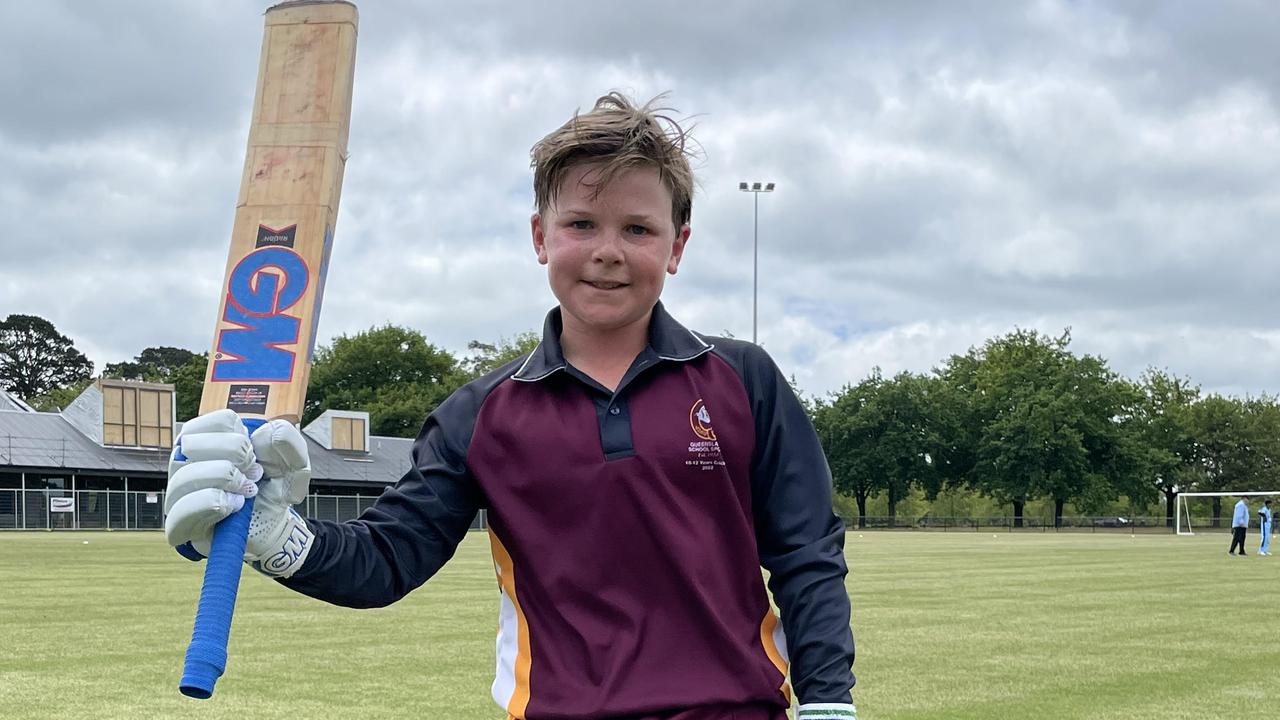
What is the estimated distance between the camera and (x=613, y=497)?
2.60 meters

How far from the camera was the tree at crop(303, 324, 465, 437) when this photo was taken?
256 ft

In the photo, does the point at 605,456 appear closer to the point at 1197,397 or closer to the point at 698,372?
the point at 698,372

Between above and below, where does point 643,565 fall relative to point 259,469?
below

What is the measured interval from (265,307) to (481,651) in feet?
23.4

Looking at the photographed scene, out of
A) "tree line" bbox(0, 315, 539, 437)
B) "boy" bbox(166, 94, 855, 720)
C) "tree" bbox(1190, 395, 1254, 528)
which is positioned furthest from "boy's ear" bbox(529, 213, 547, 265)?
"tree" bbox(1190, 395, 1254, 528)

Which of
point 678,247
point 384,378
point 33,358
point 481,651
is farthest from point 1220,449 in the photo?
point 678,247

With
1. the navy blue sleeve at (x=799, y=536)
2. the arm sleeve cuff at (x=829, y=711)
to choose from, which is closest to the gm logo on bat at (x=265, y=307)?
the navy blue sleeve at (x=799, y=536)

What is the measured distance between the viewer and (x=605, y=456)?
2.63m

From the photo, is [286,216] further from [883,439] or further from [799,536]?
[883,439]

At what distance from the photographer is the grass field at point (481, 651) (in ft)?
24.9

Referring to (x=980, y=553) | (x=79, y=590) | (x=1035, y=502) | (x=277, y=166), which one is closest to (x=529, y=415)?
(x=277, y=166)

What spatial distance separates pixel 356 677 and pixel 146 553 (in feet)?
66.0

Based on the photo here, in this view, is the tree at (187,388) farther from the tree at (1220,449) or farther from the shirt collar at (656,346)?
the shirt collar at (656,346)

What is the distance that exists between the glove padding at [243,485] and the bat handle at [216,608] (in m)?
0.03
